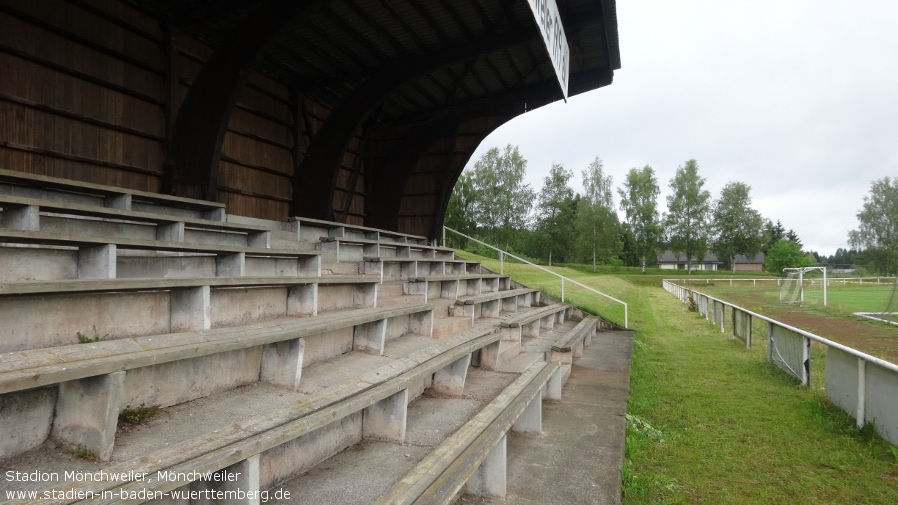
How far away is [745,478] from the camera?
10.7 ft

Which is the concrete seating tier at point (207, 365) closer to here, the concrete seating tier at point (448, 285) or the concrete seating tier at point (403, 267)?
the concrete seating tier at point (448, 285)

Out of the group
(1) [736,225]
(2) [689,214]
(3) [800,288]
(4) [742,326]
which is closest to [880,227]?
(1) [736,225]

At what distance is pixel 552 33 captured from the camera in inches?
249

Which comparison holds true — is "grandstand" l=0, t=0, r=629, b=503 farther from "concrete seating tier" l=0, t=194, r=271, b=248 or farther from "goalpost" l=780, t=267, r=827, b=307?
"goalpost" l=780, t=267, r=827, b=307

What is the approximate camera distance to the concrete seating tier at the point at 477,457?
1891 mm

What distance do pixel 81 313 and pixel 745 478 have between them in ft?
13.1

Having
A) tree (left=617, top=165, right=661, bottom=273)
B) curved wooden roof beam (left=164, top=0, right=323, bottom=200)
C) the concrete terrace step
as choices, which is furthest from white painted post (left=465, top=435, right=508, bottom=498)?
tree (left=617, top=165, right=661, bottom=273)

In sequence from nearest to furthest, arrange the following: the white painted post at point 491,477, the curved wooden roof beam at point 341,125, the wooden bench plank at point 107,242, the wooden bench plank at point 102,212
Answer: the wooden bench plank at point 107,242
the wooden bench plank at point 102,212
the white painted post at point 491,477
the curved wooden roof beam at point 341,125

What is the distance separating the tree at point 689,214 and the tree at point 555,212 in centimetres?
1296

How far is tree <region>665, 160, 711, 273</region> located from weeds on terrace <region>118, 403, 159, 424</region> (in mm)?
50308

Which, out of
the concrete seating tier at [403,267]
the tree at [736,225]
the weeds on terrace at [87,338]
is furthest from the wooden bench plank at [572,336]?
the tree at [736,225]

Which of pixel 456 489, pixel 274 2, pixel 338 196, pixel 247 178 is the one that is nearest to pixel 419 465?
pixel 456 489

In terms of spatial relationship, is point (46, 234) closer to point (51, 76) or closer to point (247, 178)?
point (51, 76)

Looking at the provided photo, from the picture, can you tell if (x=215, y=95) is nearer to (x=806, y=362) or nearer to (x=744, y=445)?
(x=744, y=445)
